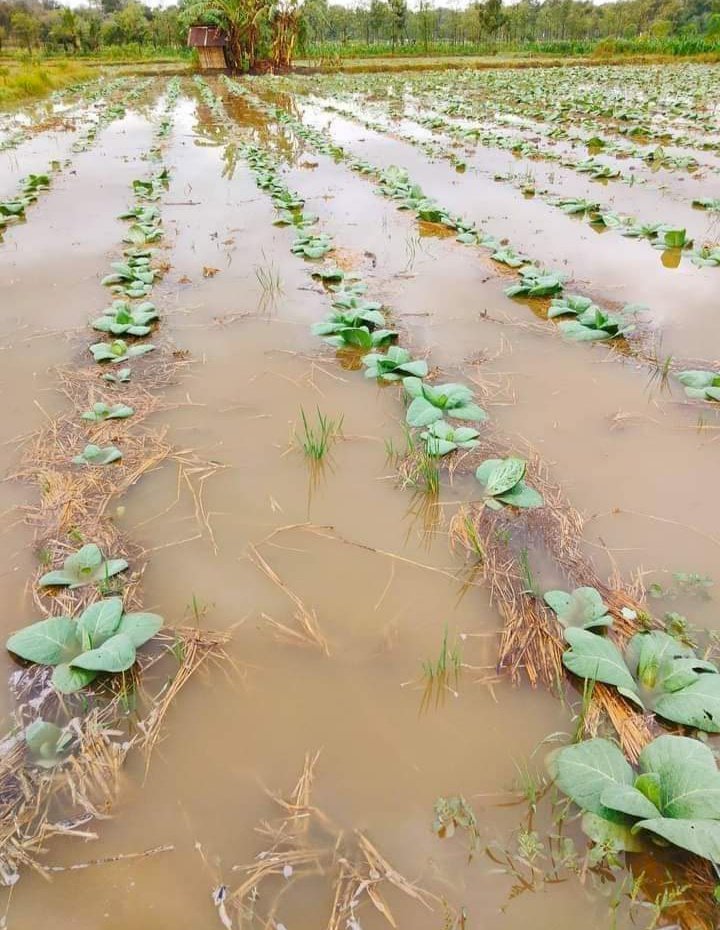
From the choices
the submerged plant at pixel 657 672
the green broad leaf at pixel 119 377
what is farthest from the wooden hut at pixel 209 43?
the submerged plant at pixel 657 672

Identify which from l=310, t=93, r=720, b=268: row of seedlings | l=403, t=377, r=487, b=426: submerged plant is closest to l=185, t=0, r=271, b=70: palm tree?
l=310, t=93, r=720, b=268: row of seedlings

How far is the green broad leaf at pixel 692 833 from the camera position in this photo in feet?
3.45

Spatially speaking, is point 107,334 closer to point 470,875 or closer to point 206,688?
point 206,688

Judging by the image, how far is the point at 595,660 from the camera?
4.96 feet

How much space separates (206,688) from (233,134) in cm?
1265

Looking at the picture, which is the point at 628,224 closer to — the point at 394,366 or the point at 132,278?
the point at 394,366

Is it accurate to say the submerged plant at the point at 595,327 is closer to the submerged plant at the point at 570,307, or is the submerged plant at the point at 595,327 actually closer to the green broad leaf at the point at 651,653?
the submerged plant at the point at 570,307

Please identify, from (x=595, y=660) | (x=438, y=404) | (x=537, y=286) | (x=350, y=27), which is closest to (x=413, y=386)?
(x=438, y=404)

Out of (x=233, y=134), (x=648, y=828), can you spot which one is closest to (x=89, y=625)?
(x=648, y=828)

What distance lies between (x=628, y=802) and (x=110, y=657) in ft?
4.12

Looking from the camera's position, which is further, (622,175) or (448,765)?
(622,175)

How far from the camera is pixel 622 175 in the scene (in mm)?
7625

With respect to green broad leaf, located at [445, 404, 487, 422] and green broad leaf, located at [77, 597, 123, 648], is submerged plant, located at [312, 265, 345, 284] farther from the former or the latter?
green broad leaf, located at [77, 597, 123, 648]

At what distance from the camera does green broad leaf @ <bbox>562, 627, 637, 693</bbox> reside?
1474mm
